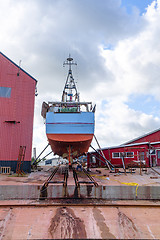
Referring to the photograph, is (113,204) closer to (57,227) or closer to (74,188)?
(74,188)

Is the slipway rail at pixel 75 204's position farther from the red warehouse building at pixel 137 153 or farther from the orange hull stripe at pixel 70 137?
the red warehouse building at pixel 137 153

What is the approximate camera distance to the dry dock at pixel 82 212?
3.83m

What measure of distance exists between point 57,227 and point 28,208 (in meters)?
1.46

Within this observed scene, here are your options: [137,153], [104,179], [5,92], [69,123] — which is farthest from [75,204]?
[137,153]

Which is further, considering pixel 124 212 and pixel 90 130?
pixel 90 130

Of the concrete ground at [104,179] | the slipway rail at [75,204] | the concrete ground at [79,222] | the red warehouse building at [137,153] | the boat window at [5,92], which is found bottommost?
the concrete ground at [79,222]

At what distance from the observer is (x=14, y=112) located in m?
11.7

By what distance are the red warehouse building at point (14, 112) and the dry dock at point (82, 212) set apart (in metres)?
5.95

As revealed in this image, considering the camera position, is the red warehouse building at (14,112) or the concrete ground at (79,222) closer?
the concrete ground at (79,222)

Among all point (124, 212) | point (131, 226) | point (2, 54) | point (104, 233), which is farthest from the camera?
point (2, 54)

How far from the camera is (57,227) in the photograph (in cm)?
400

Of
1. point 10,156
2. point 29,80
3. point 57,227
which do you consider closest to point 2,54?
point 29,80

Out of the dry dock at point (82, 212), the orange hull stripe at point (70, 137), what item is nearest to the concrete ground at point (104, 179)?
the dry dock at point (82, 212)

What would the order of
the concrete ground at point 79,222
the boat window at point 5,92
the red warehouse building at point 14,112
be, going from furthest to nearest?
the boat window at point 5,92 < the red warehouse building at point 14,112 < the concrete ground at point 79,222
